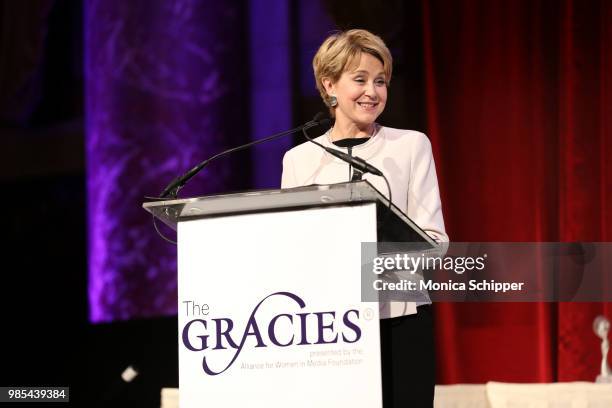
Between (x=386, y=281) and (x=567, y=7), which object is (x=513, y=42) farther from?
(x=386, y=281)

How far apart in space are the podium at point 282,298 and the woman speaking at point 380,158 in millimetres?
254

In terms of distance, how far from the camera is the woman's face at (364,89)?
7.26ft

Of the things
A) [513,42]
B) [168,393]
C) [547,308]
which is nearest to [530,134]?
[513,42]

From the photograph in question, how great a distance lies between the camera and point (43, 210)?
4.29m

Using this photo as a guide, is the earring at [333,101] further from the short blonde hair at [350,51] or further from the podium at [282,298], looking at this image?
the podium at [282,298]

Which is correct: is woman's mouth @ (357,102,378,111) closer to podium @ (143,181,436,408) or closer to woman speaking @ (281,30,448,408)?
woman speaking @ (281,30,448,408)

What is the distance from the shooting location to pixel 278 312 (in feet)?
5.80

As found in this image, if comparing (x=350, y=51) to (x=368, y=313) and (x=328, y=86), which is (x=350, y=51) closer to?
(x=328, y=86)

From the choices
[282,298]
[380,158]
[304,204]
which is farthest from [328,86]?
[282,298]

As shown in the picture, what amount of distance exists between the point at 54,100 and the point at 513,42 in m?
2.43

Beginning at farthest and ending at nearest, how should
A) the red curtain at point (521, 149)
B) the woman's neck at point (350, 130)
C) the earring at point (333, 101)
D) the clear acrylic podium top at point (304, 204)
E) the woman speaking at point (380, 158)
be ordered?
the red curtain at point (521, 149) < the woman's neck at point (350, 130) < the earring at point (333, 101) < the woman speaking at point (380, 158) < the clear acrylic podium top at point (304, 204)

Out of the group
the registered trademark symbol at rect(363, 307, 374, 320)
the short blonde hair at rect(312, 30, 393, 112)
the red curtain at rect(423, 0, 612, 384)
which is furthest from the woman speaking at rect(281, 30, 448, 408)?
the red curtain at rect(423, 0, 612, 384)

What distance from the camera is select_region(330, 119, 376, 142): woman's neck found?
2262mm

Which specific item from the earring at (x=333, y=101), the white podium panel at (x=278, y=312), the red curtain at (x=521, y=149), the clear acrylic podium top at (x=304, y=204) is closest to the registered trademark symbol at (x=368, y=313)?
the white podium panel at (x=278, y=312)
